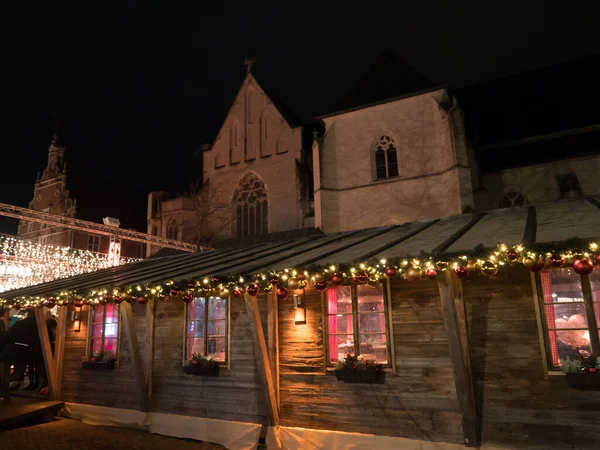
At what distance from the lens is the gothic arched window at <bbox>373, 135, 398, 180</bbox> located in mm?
19750

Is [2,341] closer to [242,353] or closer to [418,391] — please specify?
[242,353]

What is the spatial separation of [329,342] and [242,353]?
1.69 meters

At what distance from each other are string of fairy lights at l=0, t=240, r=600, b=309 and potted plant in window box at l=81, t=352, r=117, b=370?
5.13 feet

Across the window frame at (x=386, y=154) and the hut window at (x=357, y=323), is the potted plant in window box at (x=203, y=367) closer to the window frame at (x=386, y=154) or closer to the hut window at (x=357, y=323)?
the hut window at (x=357, y=323)

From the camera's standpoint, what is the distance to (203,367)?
772 centimetres

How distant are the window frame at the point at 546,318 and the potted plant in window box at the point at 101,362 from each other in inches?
318

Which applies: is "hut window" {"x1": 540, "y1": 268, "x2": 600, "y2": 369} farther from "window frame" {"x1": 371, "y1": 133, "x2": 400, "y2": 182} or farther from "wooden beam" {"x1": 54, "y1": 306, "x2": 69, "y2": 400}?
"window frame" {"x1": 371, "y1": 133, "x2": 400, "y2": 182}

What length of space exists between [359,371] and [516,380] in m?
2.08

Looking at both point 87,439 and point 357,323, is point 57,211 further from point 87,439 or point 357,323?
point 357,323

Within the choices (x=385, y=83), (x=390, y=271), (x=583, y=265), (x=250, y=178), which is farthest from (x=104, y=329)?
(x=250, y=178)

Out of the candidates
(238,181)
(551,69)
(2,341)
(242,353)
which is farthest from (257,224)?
(551,69)

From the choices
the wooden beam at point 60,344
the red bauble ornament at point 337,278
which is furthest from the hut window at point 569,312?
the wooden beam at point 60,344

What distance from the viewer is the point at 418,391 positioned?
614 centimetres

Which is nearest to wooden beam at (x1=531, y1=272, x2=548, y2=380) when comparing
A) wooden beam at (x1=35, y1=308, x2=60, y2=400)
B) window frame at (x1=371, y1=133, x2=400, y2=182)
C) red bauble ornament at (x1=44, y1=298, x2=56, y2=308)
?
red bauble ornament at (x1=44, y1=298, x2=56, y2=308)
